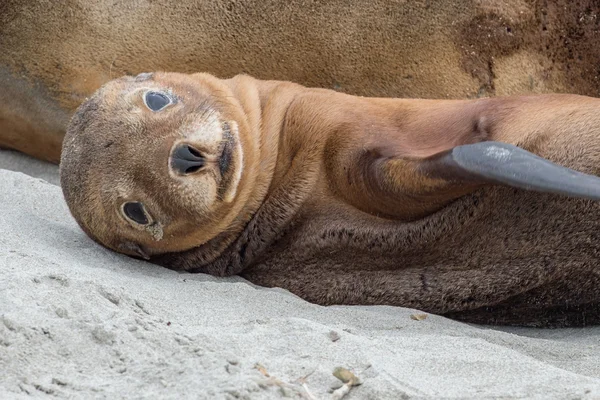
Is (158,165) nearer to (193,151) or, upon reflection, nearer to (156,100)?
(193,151)

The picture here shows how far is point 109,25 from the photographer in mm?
5762

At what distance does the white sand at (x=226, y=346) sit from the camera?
111 inches

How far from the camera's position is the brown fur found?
525cm

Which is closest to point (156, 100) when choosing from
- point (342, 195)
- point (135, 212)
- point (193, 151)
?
point (193, 151)

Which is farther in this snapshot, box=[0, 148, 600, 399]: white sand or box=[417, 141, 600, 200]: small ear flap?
box=[417, 141, 600, 200]: small ear flap

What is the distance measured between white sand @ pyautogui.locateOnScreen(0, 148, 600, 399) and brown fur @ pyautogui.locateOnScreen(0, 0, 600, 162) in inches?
67.3

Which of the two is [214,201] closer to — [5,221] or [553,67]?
[5,221]

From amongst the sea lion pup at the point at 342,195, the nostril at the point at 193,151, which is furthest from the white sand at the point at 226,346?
the nostril at the point at 193,151

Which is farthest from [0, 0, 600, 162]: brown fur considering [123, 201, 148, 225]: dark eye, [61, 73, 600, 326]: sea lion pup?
[123, 201, 148, 225]: dark eye

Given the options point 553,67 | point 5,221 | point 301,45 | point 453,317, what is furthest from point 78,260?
point 553,67

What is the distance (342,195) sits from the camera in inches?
175

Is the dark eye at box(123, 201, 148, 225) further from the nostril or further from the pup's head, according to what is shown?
the nostril

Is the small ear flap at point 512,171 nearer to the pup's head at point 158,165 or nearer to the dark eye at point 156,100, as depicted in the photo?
the pup's head at point 158,165

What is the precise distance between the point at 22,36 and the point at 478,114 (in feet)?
9.50
